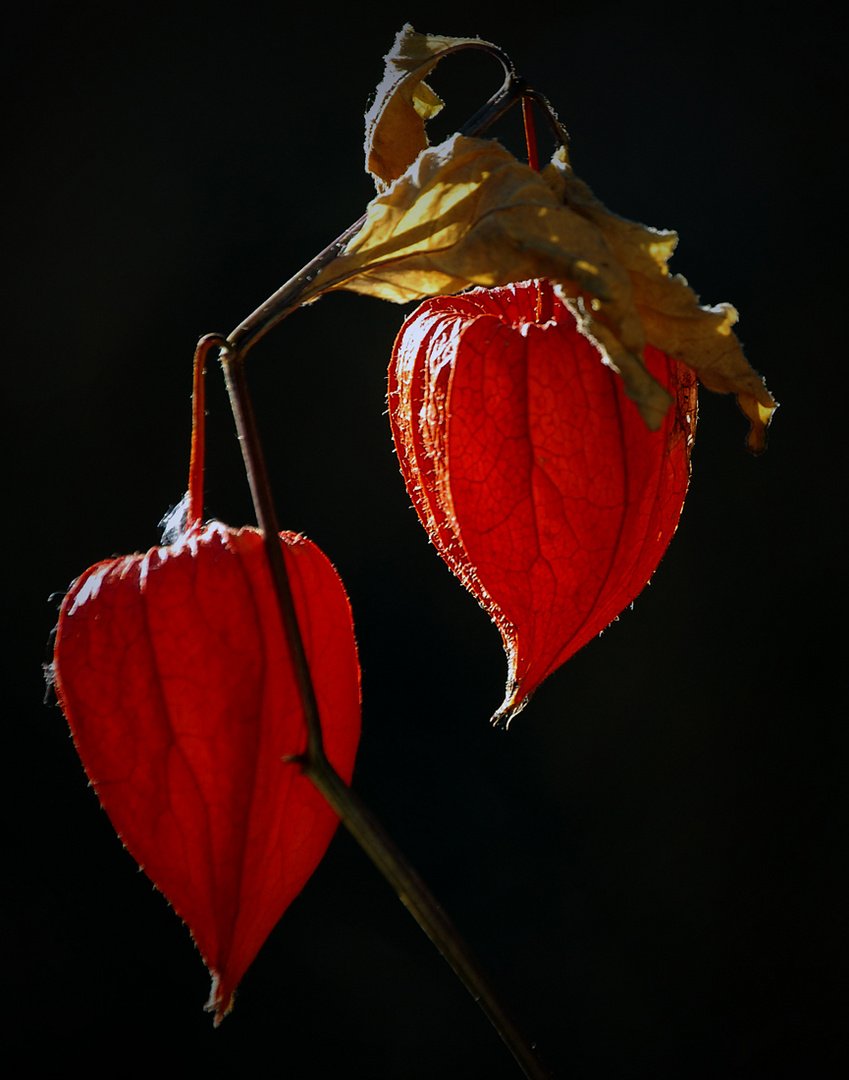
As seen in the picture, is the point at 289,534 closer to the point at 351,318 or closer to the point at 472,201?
the point at 472,201

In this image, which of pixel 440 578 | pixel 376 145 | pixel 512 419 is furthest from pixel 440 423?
pixel 440 578

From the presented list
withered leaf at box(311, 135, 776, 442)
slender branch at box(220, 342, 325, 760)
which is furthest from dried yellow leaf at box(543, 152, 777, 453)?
slender branch at box(220, 342, 325, 760)

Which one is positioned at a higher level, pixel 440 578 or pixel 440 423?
pixel 440 423

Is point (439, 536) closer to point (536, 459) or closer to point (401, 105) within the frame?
point (536, 459)

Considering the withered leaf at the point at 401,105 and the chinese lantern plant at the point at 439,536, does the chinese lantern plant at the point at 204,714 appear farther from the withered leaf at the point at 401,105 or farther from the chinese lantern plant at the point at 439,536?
the withered leaf at the point at 401,105

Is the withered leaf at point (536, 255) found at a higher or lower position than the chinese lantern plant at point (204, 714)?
higher

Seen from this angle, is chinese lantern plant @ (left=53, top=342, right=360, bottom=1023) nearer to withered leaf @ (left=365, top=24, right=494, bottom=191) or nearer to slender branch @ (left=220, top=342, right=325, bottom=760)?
slender branch @ (left=220, top=342, right=325, bottom=760)

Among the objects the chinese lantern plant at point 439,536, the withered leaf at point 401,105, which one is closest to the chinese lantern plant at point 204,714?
the chinese lantern plant at point 439,536

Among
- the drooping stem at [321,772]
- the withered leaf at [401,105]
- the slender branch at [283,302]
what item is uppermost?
the withered leaf at [401,105]
